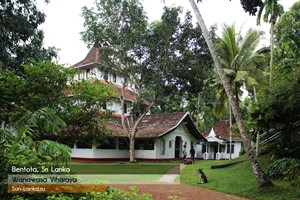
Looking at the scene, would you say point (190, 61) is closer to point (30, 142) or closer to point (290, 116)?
point (290, 116)

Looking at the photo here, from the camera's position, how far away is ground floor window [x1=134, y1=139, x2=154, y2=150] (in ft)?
83.1

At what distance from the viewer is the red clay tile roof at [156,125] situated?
24047 mm

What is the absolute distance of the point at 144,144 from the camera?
1014 inches

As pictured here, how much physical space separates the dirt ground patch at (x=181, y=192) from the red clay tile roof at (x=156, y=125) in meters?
12.3

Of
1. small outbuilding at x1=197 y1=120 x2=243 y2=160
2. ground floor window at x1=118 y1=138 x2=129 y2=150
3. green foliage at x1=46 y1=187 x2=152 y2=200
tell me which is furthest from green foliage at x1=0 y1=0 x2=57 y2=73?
small outbuilding at x1=197 y1=120 x2=243 y2=160

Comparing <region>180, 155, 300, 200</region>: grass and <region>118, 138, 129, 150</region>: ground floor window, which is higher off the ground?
<region>118, 138, 129, 150</region>: ground floor window

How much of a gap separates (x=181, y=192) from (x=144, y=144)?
15650 mm

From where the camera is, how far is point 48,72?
9.90 metres

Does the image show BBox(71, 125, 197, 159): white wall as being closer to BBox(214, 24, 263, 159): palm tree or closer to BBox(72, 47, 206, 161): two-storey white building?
BBox(72, 47, 206, 161): two-storey white building

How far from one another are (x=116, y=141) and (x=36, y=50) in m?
14.3

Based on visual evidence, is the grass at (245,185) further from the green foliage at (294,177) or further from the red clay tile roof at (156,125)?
the red clay tile roof at (156,125)

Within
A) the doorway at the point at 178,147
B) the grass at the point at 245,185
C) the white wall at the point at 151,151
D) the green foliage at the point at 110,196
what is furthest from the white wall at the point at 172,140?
the green foliage at the point at 110,196

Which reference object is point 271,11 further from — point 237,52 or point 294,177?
point 294,177

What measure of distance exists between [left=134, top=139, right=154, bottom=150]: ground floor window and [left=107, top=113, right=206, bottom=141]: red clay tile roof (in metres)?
0.84
